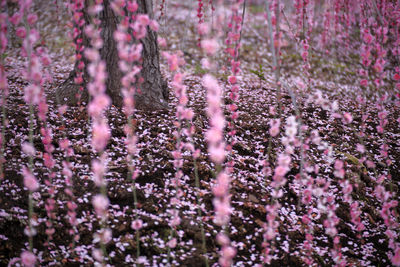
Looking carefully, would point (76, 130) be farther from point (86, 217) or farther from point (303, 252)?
point (303, 252)

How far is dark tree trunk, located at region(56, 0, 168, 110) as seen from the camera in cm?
381

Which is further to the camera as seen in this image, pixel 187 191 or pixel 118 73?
pixel 118 73

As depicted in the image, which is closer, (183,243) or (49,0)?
(183,243)

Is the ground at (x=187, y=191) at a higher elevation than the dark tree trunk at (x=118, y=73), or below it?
below

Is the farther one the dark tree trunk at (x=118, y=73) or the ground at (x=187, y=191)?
the dark tree trunk at (x=118, y=73)

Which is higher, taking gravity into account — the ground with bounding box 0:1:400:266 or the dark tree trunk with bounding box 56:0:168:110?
the dark tree trunk with bounding box 56:0:168:110

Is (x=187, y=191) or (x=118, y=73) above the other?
(x=118, y=73)

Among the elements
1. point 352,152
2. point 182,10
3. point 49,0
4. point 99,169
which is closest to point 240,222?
point 99,169

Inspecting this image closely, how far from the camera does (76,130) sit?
12.0ft

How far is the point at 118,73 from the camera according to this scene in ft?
13.2

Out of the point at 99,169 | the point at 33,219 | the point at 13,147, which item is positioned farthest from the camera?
the point at 13,147

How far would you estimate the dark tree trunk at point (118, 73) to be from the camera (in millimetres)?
3814

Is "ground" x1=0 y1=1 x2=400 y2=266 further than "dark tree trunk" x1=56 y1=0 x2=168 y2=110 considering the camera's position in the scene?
No

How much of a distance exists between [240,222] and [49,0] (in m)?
12.5
